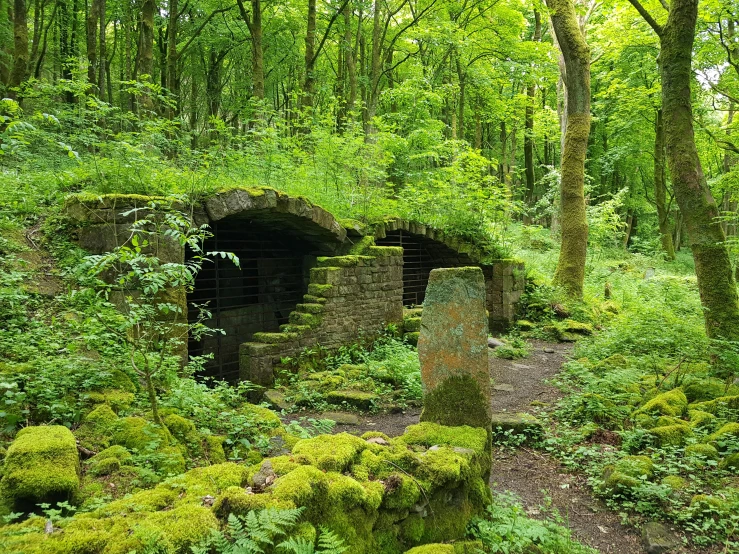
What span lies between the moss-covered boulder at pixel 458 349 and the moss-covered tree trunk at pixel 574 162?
364 inches

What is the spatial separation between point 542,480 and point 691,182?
179 inches

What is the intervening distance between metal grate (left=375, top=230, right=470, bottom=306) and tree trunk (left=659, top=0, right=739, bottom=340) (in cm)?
612

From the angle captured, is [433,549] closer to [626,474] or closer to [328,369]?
[626,474]

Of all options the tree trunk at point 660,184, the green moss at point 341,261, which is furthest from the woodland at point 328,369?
the tree trunk at point 660,184

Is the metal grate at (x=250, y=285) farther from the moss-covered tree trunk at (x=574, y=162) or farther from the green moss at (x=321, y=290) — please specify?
the moss-covered tree trunk at (x=574, y=162)

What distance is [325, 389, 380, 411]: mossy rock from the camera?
621 cm

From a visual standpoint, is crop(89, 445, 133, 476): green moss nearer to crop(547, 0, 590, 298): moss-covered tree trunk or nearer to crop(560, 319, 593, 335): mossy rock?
crop(560, 319, 593, 335): mossy rock

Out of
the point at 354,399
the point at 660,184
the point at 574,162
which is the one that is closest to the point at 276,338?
→ the point at 354,399

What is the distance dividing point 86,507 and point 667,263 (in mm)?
21144

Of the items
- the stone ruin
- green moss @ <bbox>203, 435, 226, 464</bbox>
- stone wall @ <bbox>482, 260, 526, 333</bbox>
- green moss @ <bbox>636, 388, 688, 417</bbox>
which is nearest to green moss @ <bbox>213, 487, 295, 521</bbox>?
green moss @ <bbox>203, 435, 226, 464</bbox>

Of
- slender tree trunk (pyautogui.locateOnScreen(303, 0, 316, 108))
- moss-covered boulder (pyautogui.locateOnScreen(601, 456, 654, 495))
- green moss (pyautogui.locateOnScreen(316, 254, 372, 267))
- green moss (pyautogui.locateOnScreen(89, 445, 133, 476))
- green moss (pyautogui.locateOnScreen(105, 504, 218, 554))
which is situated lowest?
moss-covered boulder (pyautogui.locateOnScreen(601, 456, 654, 495))

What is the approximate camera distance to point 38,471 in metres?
2.43

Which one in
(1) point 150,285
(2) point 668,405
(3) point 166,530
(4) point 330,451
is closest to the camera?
(3) point 166,530

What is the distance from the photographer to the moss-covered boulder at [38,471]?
2.29 metres
